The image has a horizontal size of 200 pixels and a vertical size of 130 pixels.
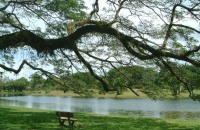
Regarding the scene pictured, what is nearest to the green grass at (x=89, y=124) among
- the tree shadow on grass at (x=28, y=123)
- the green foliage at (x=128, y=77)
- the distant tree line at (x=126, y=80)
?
the tree shadow on grass at (x=28, y=123)

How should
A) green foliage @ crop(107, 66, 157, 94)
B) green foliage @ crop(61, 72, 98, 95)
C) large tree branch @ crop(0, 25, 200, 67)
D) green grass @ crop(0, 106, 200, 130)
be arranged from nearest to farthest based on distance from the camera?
1. large tree branch @ crop(0, 25, 200, 67)
2. green grass @ crop(0, 106, 200, 130)
3. green foliage @ crop(107, 66, 157, 94)
4. green foliage @ crop(61, 72, 98, 95)

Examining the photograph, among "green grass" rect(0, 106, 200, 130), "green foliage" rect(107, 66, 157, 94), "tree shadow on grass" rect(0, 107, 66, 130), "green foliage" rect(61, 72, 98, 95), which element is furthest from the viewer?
"green foliage" rect(61, 72, 98, 95)

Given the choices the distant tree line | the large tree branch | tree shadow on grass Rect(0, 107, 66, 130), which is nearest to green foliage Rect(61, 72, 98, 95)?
the distant tree line

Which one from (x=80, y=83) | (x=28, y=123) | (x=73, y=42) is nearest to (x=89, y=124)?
(x=80, y=83)

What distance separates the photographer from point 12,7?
15.3 metres

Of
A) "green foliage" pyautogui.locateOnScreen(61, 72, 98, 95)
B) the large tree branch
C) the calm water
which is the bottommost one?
the calm water

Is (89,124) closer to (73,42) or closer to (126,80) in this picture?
(126,80)

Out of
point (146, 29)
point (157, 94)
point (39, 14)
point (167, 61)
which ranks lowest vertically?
point (157, 94)

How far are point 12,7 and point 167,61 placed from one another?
7.89 meters

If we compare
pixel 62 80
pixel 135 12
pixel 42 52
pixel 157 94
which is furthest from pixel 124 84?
pixel 42 52

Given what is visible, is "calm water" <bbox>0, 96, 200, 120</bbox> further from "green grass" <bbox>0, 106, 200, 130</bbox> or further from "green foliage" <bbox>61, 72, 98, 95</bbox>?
"green foliage" <bbox>61, 72, 98, 95</bbox>

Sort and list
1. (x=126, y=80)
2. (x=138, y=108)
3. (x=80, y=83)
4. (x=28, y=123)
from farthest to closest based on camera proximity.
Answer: (x=138, y=108) < (x=80, y=83) < (x=126, y=80) < (x=28, y=123)

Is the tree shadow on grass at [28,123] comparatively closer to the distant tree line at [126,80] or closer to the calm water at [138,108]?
the distant tree line at [126,80]

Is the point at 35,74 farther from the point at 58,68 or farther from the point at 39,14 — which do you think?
the point at 39,14
